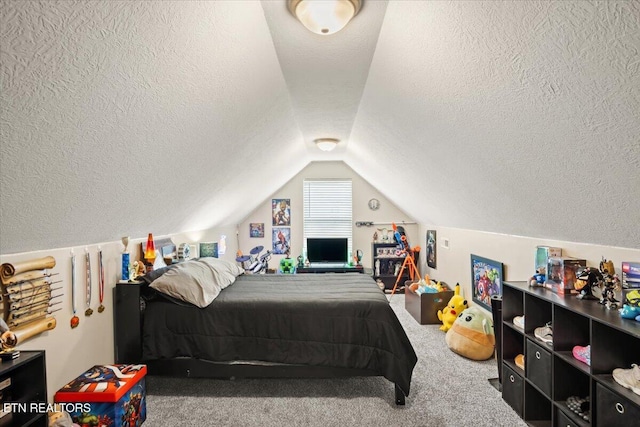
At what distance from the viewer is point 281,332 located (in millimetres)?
2723

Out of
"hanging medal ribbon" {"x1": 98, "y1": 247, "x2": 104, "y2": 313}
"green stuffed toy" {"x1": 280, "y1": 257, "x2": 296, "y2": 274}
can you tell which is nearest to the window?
"green stuffed toy" {"x1": 280, "y1": 257, "x2": 296, "y2": 274}

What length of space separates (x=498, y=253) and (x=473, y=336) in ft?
2.74

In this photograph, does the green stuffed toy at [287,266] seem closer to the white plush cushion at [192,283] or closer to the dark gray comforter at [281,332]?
the white plush cushion at [192,283]

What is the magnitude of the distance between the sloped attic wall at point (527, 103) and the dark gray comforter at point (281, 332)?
4.36 ft

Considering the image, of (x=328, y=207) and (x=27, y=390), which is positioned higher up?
(x=328, y=207)

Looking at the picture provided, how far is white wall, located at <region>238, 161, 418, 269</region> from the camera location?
20.9 feet

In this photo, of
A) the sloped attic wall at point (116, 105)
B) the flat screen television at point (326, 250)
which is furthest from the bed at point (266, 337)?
the flat screen television at point (326, 250)

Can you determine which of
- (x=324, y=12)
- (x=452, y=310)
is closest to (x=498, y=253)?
(x=452, y=310)

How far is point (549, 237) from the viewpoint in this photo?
2568 mm

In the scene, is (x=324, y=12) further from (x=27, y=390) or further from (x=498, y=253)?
(x=498, y=253)

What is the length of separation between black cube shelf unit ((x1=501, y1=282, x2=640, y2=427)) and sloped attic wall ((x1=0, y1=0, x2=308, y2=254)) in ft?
7.51

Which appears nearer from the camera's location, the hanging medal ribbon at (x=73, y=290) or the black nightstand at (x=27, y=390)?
the black nightstand at (x=27, y=390)

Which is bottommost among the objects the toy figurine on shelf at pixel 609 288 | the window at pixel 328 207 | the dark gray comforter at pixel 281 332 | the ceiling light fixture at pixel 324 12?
the dark gray comforter at pixel 281 332

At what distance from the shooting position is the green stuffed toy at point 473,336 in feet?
10.7
